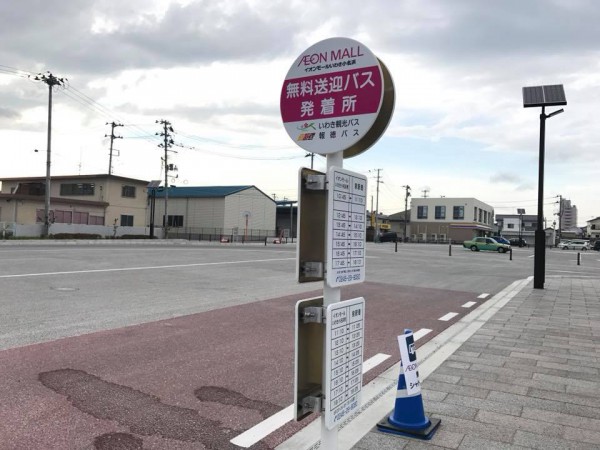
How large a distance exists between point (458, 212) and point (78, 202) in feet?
270

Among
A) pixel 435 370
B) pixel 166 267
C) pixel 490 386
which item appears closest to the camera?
pixel 490 386

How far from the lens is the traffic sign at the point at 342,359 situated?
2.73m

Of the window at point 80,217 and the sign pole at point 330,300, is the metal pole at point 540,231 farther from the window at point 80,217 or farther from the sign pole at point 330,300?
the window at point 80,217

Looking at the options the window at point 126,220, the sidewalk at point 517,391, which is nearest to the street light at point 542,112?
the sidewalk at point 517,391

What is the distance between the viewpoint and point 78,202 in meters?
46.3

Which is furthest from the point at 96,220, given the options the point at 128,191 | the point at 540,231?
the point at 540,231

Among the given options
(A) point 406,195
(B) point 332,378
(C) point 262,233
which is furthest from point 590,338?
(A) point 406,195

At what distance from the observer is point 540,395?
467 cm

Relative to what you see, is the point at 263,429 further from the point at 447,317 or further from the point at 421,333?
the point at 447,317

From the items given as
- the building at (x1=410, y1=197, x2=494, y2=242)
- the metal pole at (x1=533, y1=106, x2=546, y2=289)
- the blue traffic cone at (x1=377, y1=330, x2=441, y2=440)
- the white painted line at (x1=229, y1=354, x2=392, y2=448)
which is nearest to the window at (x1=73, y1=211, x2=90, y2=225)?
the metal pole at (x1=533, y1=106, x2=546, y2=289)

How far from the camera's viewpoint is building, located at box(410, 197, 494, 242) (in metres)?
104

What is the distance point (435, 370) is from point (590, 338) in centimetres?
352

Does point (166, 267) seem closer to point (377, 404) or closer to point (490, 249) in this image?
point (377, 404)

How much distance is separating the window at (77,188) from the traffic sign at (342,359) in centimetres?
5372
